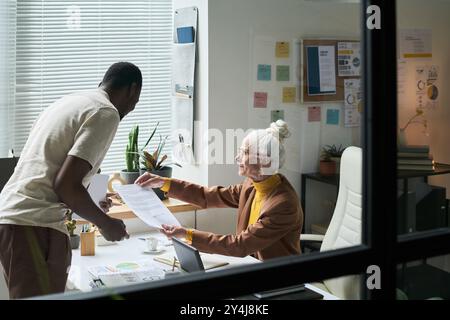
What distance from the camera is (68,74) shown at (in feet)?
8.91

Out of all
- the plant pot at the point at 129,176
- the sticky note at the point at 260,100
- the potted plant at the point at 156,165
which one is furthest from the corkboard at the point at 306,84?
the plant pot at the point at 129,176

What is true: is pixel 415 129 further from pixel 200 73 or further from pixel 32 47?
pixel 32 47

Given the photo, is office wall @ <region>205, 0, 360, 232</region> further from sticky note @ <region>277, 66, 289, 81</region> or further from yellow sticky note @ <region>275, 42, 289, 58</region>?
sticky note @ <region>277, 66, 289, 81</region>

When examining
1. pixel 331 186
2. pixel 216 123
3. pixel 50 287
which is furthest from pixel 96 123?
pixel 331 186

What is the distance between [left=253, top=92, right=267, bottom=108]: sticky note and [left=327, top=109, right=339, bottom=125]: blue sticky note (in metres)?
0.32

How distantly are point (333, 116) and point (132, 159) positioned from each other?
0.98m

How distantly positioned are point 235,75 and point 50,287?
1524 mm

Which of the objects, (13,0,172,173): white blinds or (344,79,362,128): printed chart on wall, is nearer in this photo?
(344,79,362,128): printed chart on wall

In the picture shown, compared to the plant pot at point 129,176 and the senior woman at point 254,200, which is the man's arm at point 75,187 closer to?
the senior woman at point 254,200

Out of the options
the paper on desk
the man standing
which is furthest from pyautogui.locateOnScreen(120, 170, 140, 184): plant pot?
the man standing

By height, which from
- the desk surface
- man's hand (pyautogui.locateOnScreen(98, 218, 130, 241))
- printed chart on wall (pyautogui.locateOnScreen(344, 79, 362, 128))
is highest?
printed chart on wall (pyautogui.locateOnScreen(344, 79, 362, 128))

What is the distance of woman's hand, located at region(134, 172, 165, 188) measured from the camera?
7.39 feet

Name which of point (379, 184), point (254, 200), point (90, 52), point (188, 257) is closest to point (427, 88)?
point (254, 200)

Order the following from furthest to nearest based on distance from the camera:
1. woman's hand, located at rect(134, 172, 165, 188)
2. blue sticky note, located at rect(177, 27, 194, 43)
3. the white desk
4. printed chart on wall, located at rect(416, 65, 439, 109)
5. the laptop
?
1. blue sticky note, located at rect(177, 27, 194, 43)
2. woman's hand, located at rect(134, 172, 165, 188)
3. the white desk
4. the laptop
5. printed chart on wall, located at rect(416, 65, 439, 109)
